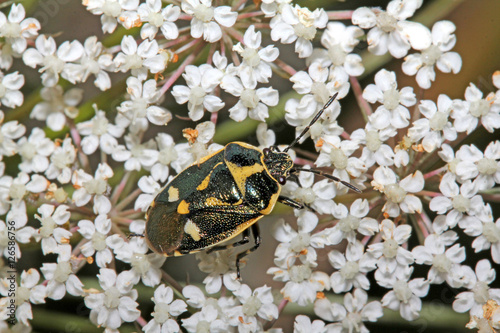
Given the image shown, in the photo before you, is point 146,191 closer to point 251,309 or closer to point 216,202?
point 216,202

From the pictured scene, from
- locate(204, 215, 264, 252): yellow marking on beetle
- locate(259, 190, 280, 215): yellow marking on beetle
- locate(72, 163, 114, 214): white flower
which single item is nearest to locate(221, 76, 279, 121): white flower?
locate(259, 190, 280, 215): yellow marking on beetle

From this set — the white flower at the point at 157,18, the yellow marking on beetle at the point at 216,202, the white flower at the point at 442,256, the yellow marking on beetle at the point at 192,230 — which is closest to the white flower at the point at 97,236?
the yellow marking on beetle at the point at 192,230

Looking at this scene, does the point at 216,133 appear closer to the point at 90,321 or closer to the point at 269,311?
the point at 269,311

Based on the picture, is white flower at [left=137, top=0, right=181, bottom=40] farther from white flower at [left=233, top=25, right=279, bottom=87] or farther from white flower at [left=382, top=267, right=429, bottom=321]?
white flower at [left=382, top=267, right=429, bottom=321]

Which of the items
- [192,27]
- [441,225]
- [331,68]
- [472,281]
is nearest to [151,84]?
[192,27]

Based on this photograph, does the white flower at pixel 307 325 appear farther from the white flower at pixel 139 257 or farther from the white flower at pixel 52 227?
the white flower at pixel 52 227

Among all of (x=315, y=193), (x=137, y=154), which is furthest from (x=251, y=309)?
(x=137, y=154)
